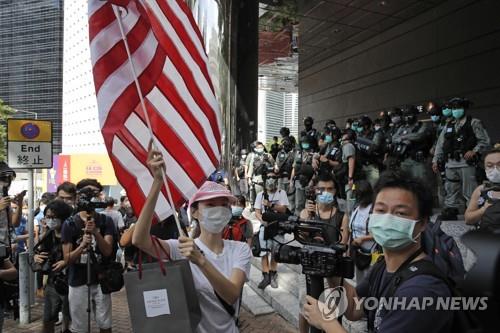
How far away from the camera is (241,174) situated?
568 inches

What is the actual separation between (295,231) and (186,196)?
961 millimetres

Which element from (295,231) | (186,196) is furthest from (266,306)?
(295,231)

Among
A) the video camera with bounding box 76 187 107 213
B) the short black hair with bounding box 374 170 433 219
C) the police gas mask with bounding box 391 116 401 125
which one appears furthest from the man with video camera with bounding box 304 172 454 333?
the police gas mask with bounding box 391 116 401 125

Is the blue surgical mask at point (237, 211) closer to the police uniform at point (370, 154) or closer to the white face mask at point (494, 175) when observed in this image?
the police uniform at point (370, 154)

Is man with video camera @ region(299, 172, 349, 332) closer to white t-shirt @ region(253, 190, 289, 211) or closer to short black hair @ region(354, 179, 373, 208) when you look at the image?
short black hair @ region(354, 179, 373, 208)

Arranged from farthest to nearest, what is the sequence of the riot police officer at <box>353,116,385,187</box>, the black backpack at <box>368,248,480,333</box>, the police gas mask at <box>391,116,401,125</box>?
1. the police gas mask at <box>391,116,401,125</box>
2. the riot police officer at <box>353,116,385,187</box>
3. the black backpack at <box>368,248,480,333</box>

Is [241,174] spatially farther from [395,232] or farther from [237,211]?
[395,232]

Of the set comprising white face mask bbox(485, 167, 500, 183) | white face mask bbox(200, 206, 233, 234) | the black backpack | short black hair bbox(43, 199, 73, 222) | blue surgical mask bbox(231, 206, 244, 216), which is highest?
white face mask bbox(485, 167, 500, 183)

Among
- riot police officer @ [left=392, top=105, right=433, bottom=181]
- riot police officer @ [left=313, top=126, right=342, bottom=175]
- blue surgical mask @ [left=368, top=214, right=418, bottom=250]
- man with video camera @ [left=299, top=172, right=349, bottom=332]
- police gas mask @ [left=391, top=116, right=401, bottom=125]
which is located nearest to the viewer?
blue surgical mask @ [left=368, top=214, right=418, bottom=250]

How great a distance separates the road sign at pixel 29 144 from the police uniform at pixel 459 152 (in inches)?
271

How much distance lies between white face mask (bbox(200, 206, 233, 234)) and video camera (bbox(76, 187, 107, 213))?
2086mm

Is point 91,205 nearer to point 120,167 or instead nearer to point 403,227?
point 120,167

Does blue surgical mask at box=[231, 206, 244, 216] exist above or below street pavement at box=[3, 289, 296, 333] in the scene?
above

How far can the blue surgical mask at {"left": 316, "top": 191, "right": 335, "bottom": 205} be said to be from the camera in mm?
4359
